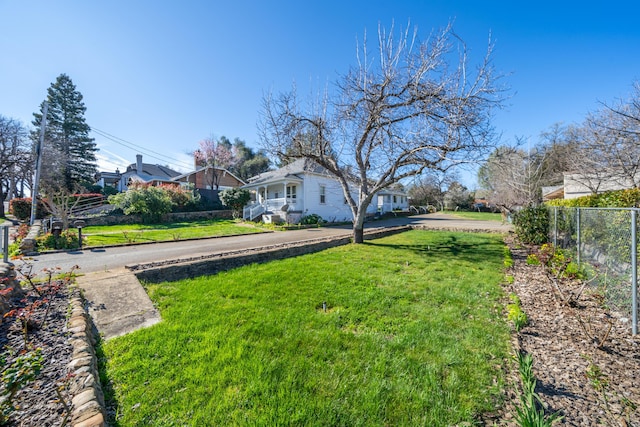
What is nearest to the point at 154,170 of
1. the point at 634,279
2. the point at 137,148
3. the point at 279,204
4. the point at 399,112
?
the point at 137,148

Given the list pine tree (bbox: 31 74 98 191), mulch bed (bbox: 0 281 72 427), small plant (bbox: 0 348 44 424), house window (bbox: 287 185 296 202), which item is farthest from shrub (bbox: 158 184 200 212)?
pine tree (bbox: 31 74 98 191)

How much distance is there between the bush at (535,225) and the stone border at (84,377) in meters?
12.3

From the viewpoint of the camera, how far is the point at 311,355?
265 centimetres

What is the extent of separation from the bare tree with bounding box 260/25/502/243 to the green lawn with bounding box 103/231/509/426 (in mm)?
4654

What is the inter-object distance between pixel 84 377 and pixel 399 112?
30.4ft

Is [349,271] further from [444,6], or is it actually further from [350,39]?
[444,6]

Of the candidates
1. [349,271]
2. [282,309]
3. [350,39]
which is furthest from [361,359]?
[350,39]

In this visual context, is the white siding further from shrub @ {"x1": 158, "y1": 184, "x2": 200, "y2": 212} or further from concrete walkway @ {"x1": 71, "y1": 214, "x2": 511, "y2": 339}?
concrete walkway @ {"x1": 71, "y1": 214, "x2": 511, "y2": 339}

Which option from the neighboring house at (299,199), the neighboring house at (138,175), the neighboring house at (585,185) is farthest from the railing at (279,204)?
the neighboring house at (138,175)

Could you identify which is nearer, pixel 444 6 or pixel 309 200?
pixel 444 6

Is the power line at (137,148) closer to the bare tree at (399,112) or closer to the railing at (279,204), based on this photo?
the railing at (279,204)

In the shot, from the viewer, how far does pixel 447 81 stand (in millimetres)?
7379

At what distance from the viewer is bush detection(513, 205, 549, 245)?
29.5ft

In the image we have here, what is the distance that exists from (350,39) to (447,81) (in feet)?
11.7
